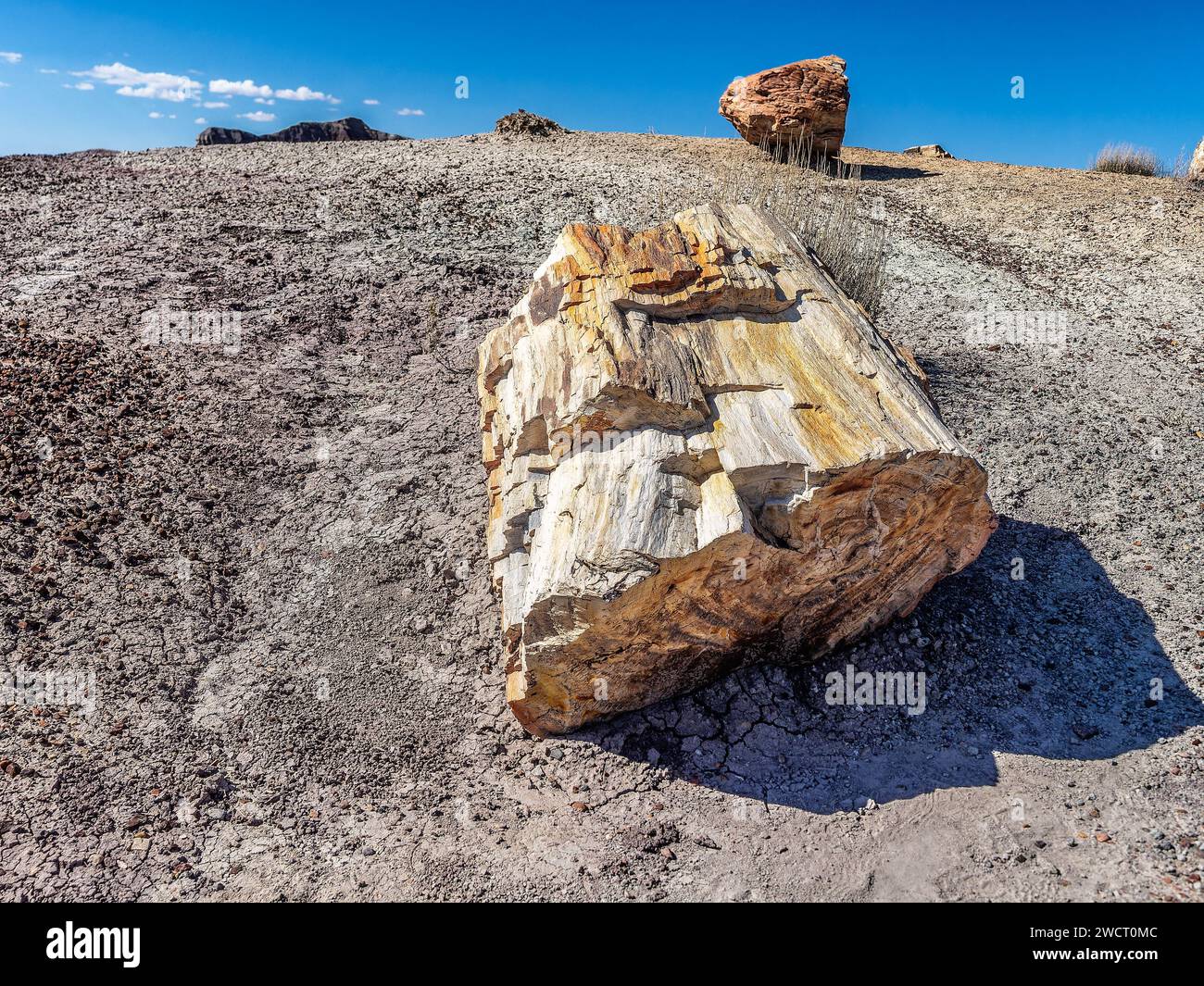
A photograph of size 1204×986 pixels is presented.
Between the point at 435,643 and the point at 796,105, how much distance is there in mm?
10516

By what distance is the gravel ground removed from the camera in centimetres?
350

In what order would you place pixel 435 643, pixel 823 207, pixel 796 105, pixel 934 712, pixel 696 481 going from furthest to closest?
pixel 796 105
pixel 823 207
pixel 435 643
pixel 934 712
pixel 696 481

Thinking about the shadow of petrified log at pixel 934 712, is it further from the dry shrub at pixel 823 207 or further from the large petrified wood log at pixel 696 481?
the dry shrub at pixel 823 207

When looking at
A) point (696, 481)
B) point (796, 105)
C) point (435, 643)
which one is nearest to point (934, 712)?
point (696, 481)

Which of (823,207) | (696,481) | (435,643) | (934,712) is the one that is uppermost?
(823,207)

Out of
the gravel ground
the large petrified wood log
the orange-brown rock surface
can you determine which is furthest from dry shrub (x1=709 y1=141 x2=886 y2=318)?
the large petrified wood log

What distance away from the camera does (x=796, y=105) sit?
11.9 m

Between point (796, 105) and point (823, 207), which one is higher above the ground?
point (796, 105)

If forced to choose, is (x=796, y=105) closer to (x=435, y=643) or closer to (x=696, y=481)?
(x=696, y=481)

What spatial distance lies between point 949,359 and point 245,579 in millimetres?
6443

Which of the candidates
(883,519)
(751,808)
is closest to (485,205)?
(883,519)

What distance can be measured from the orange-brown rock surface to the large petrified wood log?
27.8 ft

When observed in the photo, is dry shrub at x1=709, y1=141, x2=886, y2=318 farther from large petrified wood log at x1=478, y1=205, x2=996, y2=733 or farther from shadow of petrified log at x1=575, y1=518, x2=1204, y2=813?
shadow of petrified log at x1=575, y1=518, x2=1204, y2=813
